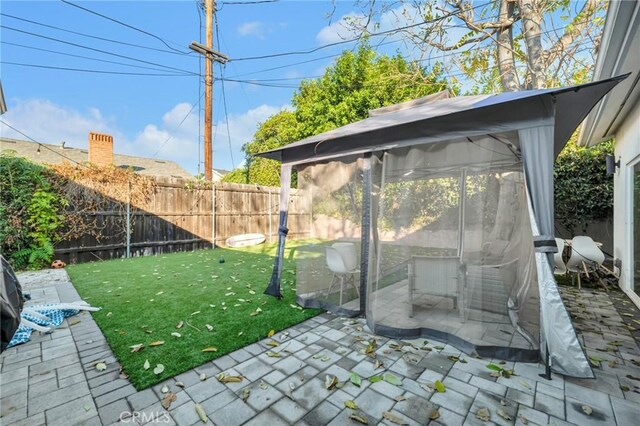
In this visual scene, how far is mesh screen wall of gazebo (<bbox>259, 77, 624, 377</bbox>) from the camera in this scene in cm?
244

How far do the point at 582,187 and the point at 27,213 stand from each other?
12692 millimetres

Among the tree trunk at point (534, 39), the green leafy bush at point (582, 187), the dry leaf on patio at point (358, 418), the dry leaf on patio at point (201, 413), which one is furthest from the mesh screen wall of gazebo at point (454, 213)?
the green leafy bush at point (582, 187)

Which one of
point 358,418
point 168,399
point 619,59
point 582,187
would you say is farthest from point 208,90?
point 582,187

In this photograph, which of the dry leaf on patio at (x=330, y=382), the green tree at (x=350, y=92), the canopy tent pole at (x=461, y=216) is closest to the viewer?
the dry leaf on patio at (x=330, y=382)

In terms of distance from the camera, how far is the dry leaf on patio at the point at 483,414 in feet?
5.88

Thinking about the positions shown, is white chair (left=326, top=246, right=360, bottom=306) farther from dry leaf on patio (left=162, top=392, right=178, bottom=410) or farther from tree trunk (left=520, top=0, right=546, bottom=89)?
tree trunk (left=520, top=0, right=546, bottom=89)

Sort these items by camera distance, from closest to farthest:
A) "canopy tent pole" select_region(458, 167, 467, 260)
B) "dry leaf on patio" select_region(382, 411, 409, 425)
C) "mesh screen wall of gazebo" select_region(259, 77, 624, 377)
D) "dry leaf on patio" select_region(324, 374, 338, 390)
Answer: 1. "dry leaf on patio" select_region(382, 411, 409, 425)
2. "dry leaf on patio" select_region(324, 374, 338, 390)
3. "mesh screen wall of gazebo" select_region(259, 77, 624, 377)
4. "canopy tent pole" select_region(458, 167, 467, 260)

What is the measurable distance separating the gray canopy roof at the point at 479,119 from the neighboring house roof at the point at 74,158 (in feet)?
34.8

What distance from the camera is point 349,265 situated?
12.5ft

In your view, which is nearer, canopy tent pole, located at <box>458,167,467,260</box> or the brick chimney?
canopy tent pole, located at <box>458,167,467,260</box>

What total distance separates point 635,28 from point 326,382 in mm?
3855

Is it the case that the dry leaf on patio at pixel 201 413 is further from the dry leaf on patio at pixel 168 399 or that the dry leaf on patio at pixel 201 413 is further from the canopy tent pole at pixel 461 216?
the canopy tent pole at pixel 461 216

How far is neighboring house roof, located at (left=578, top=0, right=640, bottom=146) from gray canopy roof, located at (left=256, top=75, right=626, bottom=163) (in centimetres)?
56

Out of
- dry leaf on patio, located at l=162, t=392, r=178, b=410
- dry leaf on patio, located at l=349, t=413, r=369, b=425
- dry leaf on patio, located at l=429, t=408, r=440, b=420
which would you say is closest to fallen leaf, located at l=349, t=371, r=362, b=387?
dry leaf on patio, located at l=349, t=413, r=369, b=425
